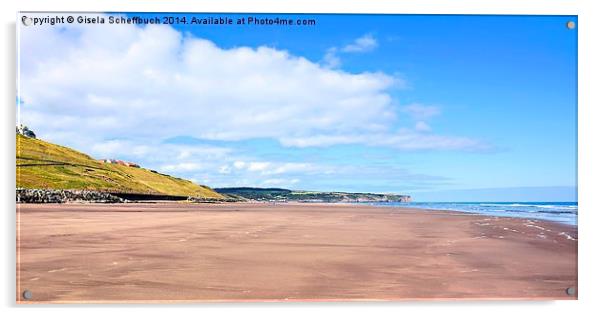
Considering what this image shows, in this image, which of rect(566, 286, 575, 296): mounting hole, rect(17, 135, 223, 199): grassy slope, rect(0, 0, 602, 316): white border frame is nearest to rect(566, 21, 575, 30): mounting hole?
rect(0, 0, 602, 316): white border frame

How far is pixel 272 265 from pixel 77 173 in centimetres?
456

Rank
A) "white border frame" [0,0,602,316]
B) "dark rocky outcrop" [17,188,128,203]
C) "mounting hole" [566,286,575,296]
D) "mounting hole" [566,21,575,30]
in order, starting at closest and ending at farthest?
1. "white border frame" [0,0,602,316]
2. "mounting hole" [566,286,575,296]
3. "dark rocky outcrop" [17,188,128,203]
4. "mounting hole" [566,21,575,30]

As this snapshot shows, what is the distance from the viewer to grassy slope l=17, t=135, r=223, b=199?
7082 mm

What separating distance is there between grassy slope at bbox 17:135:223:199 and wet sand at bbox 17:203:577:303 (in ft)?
1.83

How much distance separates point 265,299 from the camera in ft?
20.6

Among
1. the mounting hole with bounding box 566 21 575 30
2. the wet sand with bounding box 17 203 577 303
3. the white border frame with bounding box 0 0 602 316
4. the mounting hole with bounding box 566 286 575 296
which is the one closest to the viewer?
the wet sand with bounding box 17 203 577 303

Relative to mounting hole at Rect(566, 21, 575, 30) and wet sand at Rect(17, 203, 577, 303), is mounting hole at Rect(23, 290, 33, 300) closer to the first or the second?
wet sand at Rect(17, 203, 577, 303)

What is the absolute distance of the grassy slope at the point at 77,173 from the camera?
7.08 metres

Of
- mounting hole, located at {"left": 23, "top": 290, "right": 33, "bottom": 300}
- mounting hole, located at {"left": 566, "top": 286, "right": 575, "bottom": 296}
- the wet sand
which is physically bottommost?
mounting hole, located at {"left": 566, "top": 286, "right": 575, "bottom": 296}

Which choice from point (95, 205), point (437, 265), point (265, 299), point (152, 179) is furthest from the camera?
point (95, 205)

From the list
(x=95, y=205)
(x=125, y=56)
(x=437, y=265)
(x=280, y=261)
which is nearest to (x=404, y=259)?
(x=437, y=265)

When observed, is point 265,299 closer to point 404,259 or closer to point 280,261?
point 280,261
